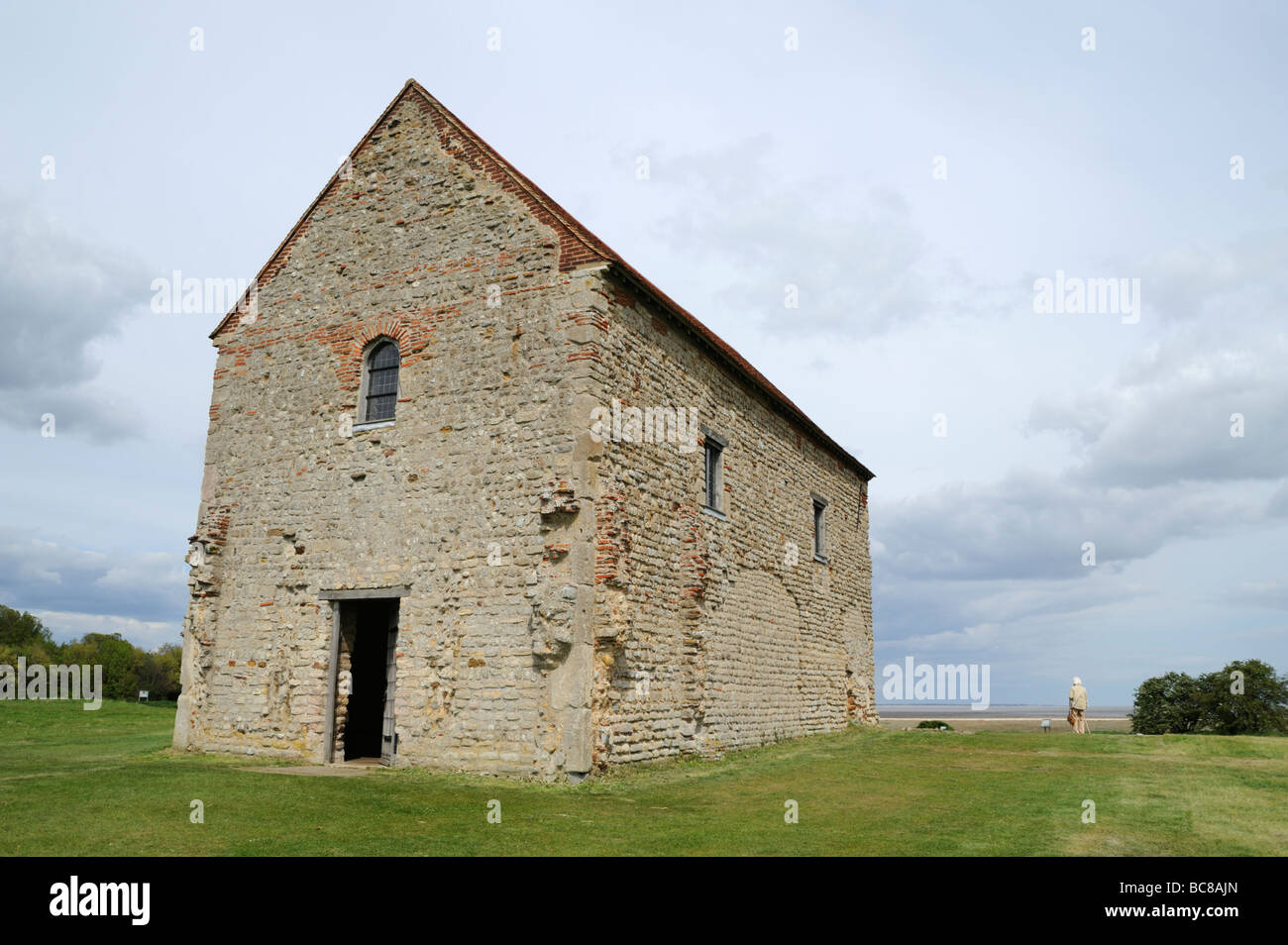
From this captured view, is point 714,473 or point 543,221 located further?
point 714,473

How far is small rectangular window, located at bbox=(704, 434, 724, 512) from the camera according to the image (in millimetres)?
15539

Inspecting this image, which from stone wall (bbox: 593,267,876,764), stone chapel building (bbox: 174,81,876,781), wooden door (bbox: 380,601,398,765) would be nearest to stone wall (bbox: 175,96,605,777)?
stone chapel building (bbox: 174,81,876,781)

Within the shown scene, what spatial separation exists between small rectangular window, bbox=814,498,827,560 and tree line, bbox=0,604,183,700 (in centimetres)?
3018

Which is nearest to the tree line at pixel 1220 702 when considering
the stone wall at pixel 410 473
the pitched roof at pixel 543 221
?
the pitched roof at pixel 543 221

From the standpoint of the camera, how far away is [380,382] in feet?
46.9

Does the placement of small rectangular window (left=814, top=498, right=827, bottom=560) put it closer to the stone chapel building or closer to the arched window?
the stone chapel building

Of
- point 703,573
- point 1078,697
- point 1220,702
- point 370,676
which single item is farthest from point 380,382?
point 1220,702

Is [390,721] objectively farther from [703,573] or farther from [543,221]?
[543,221]

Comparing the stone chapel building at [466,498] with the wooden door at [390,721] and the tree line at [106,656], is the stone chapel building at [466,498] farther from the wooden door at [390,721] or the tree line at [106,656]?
the tree line at [106,656]

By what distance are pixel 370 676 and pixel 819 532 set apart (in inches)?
421

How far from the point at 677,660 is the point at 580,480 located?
3685mm

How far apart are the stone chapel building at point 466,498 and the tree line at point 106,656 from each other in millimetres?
27394

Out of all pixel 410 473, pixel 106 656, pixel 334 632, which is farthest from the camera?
pixel 106 656
